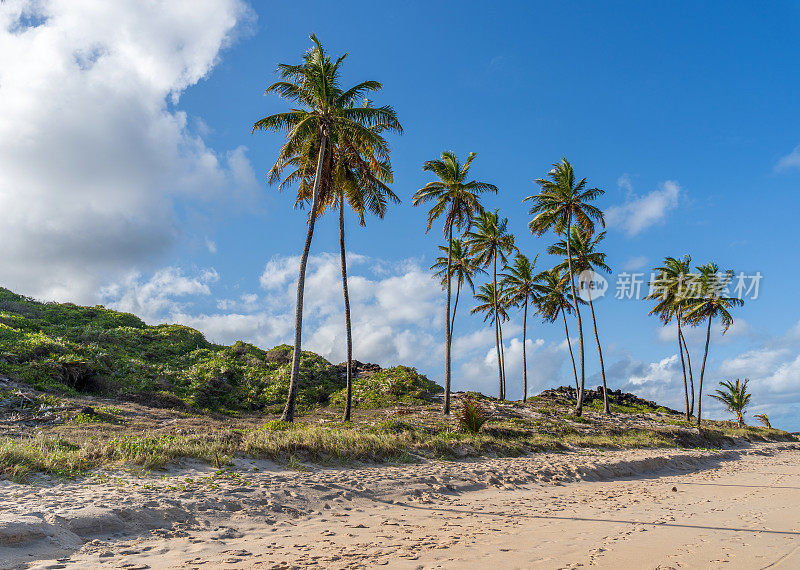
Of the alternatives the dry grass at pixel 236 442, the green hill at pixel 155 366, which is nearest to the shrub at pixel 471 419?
the dry grass at pixel 236 442

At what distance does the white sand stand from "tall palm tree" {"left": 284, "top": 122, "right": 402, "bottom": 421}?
35.9ft

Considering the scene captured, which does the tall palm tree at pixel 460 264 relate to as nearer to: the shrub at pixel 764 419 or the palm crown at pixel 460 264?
the palm crown at pixel 460 264

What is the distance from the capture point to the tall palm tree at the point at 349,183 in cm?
1911

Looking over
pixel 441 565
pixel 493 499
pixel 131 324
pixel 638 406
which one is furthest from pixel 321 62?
pixel 638 406

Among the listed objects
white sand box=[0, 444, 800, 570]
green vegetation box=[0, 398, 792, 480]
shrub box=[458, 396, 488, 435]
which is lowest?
white sand box=[0, 444, 800, 570]

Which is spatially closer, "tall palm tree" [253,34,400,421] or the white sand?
the white sand

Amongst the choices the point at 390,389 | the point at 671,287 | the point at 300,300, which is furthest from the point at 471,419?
the point at 671,287

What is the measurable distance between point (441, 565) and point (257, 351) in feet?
102

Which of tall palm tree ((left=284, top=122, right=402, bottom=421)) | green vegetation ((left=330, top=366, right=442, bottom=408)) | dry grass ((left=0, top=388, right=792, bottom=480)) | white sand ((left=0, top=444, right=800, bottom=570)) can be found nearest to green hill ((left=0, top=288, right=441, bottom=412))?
green vegetation ((left=330, top=366, right=442, bottom=408))

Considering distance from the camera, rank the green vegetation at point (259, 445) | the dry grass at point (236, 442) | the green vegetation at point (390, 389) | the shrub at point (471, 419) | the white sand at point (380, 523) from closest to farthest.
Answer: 1. the white sand at point (380, 523)
2. the green vegetation at point (259, 445)
3. the dry grass at point (236, 442)
4. the shrub at point (471, 419)
5. the green vegetation at point (390, 389)

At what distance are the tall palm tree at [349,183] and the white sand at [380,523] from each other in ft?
35.9

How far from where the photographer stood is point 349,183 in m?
20.0

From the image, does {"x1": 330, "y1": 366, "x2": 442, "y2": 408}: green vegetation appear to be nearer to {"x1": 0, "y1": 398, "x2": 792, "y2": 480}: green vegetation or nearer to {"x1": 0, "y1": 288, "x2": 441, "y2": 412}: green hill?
{"x1": 0, "y1": 288, "x2": 441, "y2": 412}: green hill

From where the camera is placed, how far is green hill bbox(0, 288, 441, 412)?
68.2 ft
